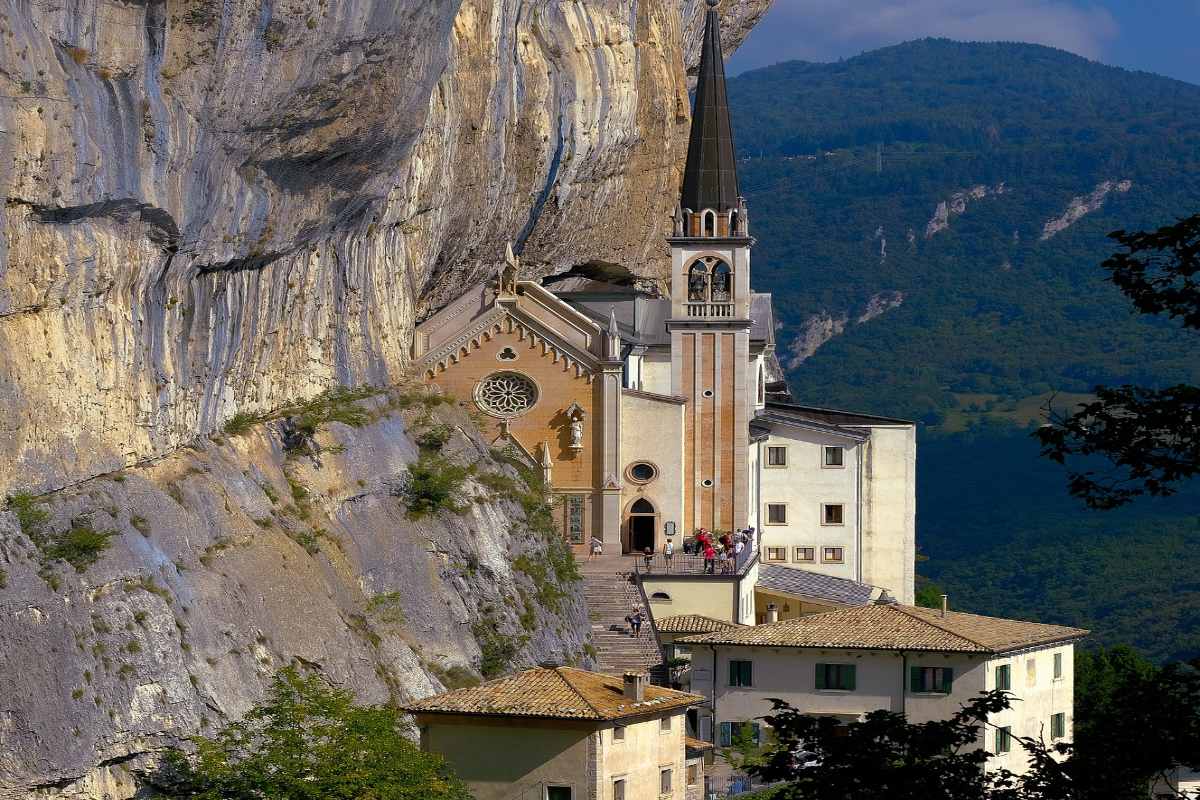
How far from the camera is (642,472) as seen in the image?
7119cm

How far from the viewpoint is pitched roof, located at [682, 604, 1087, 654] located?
58.9m

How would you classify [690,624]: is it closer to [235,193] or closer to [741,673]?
[741,673]

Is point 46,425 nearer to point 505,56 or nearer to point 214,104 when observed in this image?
point 214,104

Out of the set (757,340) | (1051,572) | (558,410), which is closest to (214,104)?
(558,410)

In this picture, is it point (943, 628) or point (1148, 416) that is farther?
point (943, 628)

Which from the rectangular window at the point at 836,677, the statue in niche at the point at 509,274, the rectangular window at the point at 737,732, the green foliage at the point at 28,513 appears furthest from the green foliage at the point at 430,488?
the green foliage at the point at 28,513

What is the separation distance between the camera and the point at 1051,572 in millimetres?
130375

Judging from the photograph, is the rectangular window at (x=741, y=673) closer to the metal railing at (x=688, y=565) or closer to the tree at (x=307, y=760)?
the metal railing at (x=688, y=565)

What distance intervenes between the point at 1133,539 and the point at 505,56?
76.8 metres

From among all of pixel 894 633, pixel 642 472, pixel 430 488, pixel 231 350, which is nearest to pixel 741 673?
pixel 894 633

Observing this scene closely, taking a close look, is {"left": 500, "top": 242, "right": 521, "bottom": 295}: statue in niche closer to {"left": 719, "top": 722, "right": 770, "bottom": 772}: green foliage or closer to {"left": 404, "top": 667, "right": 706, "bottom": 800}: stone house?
{"left": 719, "top": 722, "right": 770, "bottom": 772}: green foliage

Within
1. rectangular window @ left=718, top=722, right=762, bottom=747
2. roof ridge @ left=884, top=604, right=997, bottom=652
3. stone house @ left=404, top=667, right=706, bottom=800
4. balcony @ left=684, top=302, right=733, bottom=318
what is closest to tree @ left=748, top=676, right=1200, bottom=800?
stone house @ left=404, top=667, right=706, bottom=800

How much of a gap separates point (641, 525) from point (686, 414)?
11.2 ft

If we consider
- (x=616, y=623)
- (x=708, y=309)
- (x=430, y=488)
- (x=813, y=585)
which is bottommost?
(x=616, y=623)
